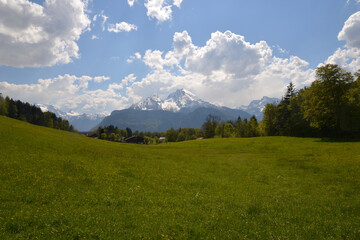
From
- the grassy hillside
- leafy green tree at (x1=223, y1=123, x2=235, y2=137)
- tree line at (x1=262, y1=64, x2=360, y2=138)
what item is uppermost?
tree line at (x1=262, y1=64, x2=360, y2=138)

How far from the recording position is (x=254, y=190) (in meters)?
18.7

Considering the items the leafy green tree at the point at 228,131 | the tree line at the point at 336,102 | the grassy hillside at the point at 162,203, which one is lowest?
the grassy hillside at the point at 162,203

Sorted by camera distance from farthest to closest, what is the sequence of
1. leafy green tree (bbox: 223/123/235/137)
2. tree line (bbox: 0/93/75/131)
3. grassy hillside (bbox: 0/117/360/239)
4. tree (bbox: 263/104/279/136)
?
tree line (bbox: 0/93/75/131), leafy green tree (bbox: 223/123/235/137), tree (bbox: 263/104/279/136), grassy hillside (bbox: 0/117/360/239)

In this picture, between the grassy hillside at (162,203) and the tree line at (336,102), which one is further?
the tree line at (336,102)

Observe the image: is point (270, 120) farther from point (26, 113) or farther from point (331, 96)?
point (26, 113)

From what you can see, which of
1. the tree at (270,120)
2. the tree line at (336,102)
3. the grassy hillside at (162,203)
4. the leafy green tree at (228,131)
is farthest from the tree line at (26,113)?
the tree line at (336,102)

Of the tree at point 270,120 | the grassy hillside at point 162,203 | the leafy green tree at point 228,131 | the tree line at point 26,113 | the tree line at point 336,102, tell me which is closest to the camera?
the grassy hillside at point 162,203

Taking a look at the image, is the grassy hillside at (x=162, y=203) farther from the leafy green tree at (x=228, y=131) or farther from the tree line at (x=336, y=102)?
the leafy green tree at (x=228, y=131)

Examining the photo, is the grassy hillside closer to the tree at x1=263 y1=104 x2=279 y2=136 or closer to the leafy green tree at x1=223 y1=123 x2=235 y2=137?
the tree at x1=263 y1=104 x2=279 y2=136

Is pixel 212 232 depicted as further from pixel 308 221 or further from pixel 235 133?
pixel 235 133

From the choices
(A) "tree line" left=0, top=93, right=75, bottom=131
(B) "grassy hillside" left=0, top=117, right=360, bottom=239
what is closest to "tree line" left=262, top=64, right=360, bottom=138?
(B) "grassy hillside" left=0, top=117, right=360, bottom=239

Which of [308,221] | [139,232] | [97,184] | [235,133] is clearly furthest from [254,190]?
[235,133]

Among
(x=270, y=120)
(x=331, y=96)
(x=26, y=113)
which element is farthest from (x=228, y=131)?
(x=26, y=113)

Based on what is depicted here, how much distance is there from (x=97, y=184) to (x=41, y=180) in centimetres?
439
